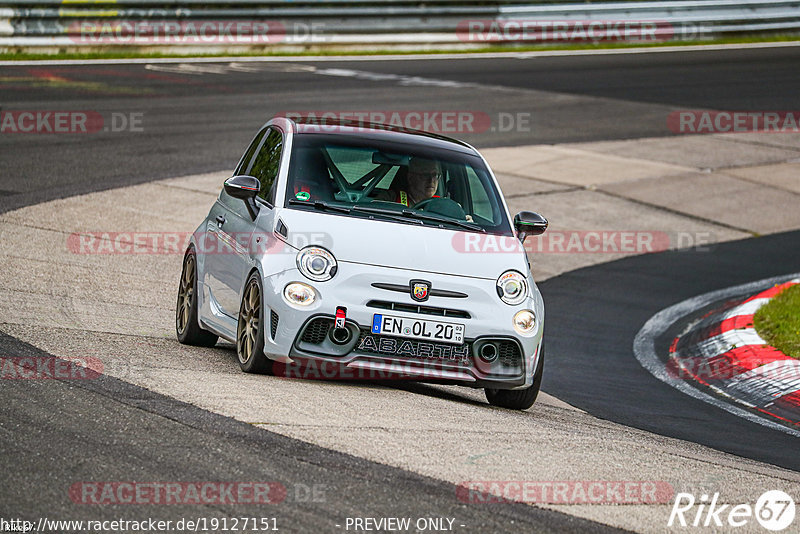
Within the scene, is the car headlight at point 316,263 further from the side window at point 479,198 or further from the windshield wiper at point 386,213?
the side window at point 479,198

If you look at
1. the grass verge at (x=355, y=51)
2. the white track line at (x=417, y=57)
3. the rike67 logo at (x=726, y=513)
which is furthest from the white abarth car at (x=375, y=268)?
the grass verge at (x=355, y=51)

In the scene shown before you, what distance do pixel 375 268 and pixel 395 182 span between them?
4.08 feet

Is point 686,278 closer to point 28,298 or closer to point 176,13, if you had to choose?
point 28,298

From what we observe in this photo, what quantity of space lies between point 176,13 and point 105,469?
2378 cm

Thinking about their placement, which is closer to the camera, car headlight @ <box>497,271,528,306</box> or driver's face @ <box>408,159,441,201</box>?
car headlight @ <box>497,271,528,306</box>

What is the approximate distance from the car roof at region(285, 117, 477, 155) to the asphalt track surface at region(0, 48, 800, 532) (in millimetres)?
2072

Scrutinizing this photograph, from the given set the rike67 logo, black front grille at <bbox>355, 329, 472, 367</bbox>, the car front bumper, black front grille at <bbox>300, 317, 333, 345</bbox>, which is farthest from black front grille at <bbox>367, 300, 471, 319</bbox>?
the rike67 logo

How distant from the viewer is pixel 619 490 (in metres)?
6.04

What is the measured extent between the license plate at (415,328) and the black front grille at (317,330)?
0.92 feet

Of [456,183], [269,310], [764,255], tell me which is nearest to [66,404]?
[269,310]

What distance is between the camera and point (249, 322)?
8.06m

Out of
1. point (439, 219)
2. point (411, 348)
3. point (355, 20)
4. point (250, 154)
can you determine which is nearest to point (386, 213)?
point (439, 219)

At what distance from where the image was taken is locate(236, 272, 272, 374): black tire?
7836 millimetres

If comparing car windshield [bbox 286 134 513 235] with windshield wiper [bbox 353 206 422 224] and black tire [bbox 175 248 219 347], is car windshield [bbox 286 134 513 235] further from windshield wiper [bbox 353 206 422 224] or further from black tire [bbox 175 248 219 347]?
black tire [bbox 175 248 219 347]
